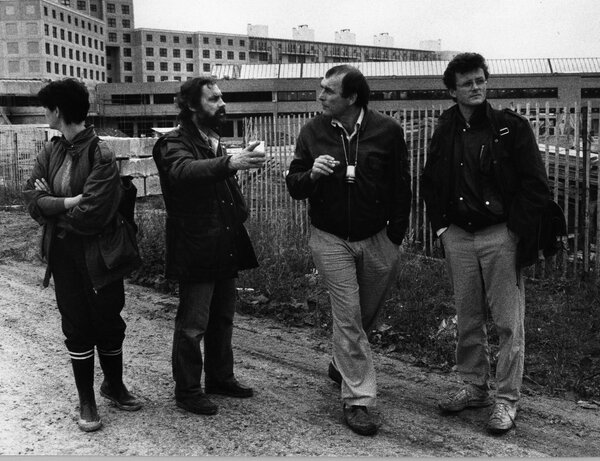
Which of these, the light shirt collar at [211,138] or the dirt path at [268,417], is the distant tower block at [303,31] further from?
the dirt path at [268,417]

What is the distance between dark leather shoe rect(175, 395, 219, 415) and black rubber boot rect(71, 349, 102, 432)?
490 millimetres

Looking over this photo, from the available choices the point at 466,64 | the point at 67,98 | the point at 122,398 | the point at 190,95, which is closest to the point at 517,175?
the point at 466,64

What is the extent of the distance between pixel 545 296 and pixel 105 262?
14.8 feet

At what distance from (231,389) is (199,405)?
0.37 meters

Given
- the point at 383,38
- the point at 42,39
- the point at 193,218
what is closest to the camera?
the point at 193,218

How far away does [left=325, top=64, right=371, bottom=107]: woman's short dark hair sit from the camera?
4.09 m

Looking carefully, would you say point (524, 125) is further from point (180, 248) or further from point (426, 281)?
point (426, 281)

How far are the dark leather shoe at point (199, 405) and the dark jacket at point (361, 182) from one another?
122cm

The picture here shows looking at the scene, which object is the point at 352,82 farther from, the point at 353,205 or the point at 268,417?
the point at 268,417

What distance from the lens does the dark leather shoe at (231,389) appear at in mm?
4449

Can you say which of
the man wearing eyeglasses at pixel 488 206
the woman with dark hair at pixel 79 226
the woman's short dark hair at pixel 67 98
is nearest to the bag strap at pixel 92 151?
the woman with dark hair at pixel 79 226

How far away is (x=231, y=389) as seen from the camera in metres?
4.47

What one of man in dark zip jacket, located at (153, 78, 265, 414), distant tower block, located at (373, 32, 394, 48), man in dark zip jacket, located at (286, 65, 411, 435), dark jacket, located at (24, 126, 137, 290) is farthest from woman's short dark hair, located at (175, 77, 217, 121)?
distant tower block, located at (373, 32, 394, 48)

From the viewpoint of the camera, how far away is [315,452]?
3.63 metres
